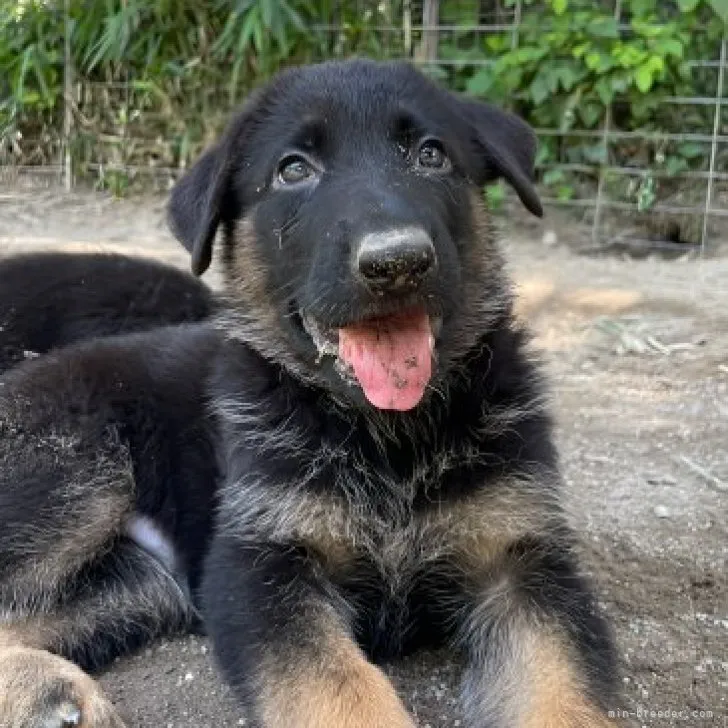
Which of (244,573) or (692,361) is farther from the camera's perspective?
(692,361)

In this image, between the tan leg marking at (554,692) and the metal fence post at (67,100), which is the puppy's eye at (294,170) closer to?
the tan leg marking at (554,692)

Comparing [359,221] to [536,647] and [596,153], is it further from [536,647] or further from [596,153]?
[596,153]

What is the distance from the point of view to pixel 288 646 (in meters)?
2.52

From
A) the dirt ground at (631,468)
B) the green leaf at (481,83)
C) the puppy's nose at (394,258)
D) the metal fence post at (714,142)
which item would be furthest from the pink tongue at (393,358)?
the green leaf at (481,83)

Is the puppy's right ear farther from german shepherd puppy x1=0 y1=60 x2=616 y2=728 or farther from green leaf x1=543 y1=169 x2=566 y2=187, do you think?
green leaf x1=543 y1=169 x2=566 y2=187

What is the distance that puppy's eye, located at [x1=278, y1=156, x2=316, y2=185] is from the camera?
288 centimetres

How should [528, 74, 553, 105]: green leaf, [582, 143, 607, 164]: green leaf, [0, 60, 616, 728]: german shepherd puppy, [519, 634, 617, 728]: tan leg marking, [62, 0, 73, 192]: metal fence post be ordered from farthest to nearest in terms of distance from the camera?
[62, 0, 73, 192]: metal fence post
[582, 143, 607, 164]: green leaf
[528, 74, 553, 105]: green leaf
[0, 60, 616, 728]: german shepherd puppy
[519, 634, 617, 728]: tan leg marking

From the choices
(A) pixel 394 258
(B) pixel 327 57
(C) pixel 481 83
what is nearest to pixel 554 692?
(A) pixel 394 258

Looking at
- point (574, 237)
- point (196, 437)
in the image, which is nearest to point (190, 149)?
point (574, 237)

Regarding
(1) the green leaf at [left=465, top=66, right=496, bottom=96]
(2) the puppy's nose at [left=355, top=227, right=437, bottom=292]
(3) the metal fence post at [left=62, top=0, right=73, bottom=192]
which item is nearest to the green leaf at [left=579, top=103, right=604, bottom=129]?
(1) the green leaf at [left=465, top=66, right=496, bottom=96]

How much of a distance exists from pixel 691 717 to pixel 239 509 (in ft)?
4.12

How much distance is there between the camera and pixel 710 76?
8195mm

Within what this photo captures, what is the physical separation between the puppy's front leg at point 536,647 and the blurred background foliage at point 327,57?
591 centimetres

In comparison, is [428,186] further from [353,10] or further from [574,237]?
[353,10]
